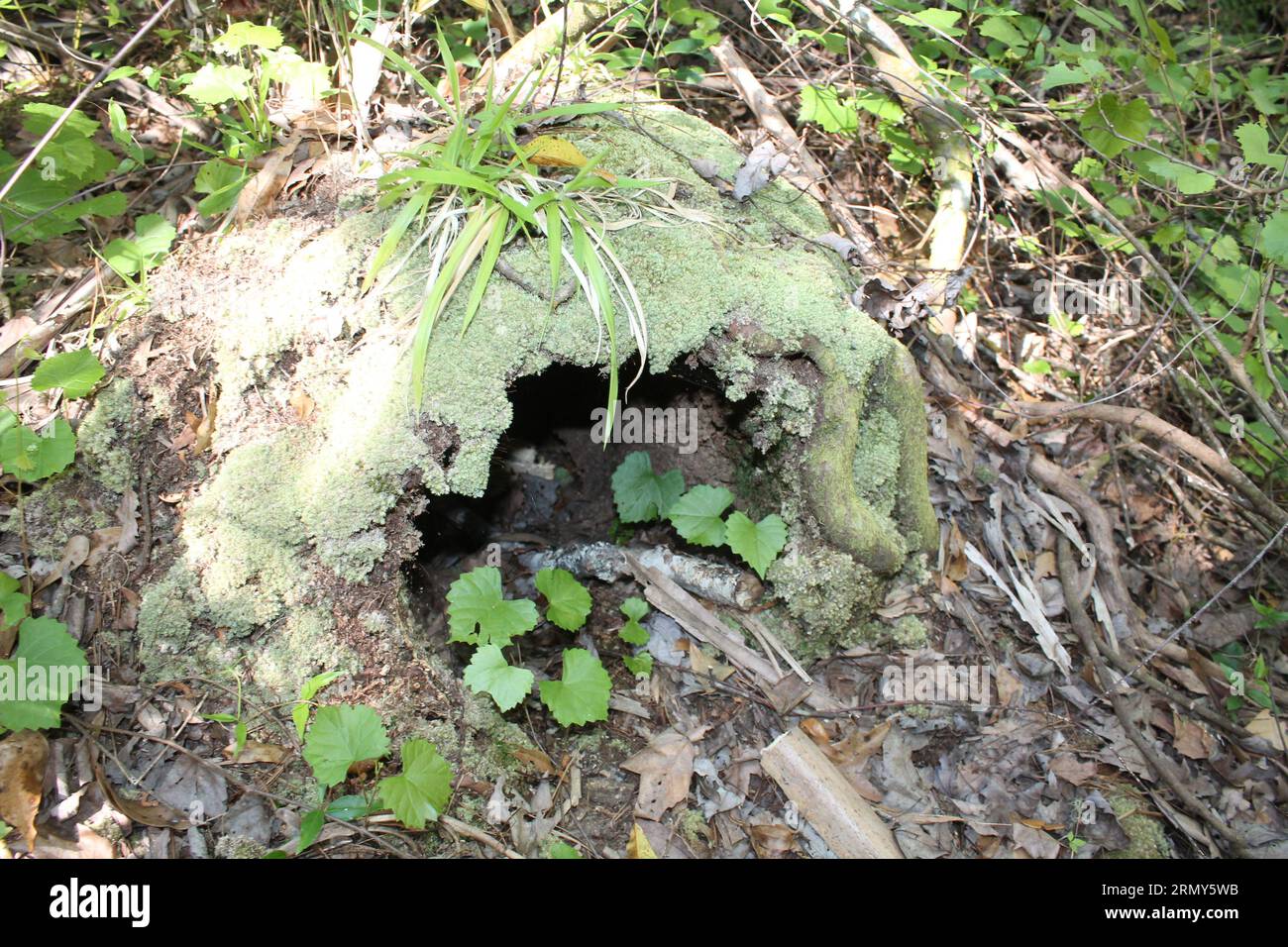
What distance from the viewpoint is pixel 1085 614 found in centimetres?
300

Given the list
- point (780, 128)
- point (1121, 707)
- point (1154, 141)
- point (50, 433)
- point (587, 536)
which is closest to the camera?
point (50, 433)

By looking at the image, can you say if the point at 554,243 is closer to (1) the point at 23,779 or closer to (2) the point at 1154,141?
Result: (1) the point at 23,779

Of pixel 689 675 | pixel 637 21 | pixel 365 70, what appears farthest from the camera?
pixel 637 21

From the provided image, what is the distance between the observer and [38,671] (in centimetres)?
207

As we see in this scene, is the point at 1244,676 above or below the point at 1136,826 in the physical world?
above

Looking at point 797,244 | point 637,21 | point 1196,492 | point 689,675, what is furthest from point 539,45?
point 1196,492

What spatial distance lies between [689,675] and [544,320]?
129 centimetres

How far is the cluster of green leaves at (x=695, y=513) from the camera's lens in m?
2.58

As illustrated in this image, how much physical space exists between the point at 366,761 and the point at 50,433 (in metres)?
1.41

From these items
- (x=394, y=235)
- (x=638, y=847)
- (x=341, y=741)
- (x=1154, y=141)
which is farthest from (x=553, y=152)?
(x=1154, y=141)

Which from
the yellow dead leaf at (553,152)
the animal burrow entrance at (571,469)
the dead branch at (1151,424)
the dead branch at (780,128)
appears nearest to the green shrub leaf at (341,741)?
the animal burrow entrance at (571,469)

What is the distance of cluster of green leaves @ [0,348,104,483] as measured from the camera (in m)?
2.32

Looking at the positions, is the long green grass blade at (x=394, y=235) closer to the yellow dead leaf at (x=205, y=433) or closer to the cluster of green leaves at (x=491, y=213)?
the cluster of green leaves at (x=491, y=213)

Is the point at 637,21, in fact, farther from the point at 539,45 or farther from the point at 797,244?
the point at 797,244
